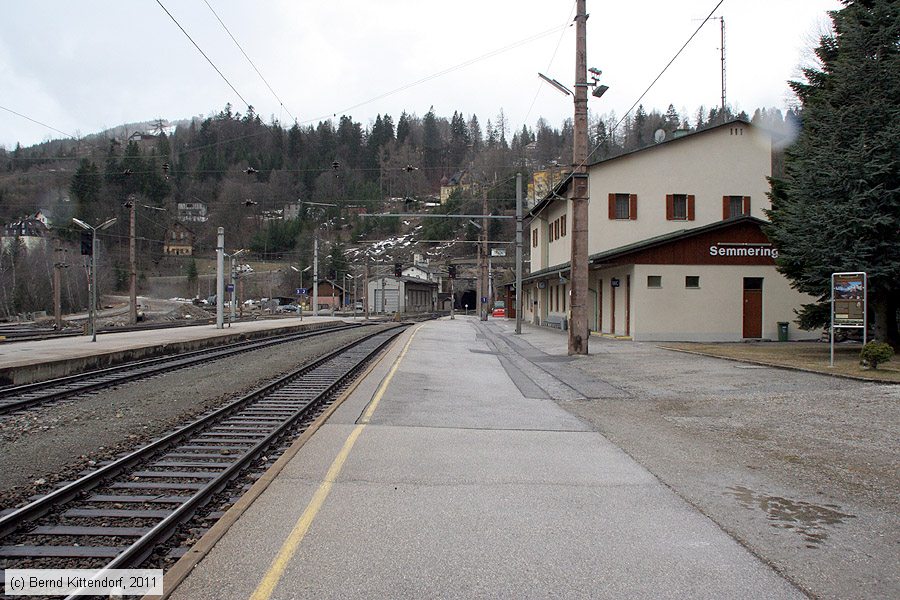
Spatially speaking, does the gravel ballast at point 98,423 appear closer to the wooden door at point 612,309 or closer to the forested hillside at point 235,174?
the forested hillside at point 235,174

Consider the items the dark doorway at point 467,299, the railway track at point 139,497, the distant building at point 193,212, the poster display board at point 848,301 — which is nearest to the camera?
the railway track at point 139,497

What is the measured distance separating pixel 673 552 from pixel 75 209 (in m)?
41.8

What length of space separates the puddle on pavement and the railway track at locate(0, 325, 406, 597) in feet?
16.1

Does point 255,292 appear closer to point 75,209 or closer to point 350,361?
point 75,209

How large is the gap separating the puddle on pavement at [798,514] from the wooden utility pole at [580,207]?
47.6 feet

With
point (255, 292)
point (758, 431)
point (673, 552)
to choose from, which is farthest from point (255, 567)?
point (255, 292)

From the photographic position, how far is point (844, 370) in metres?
14.8

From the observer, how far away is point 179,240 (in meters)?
49.2

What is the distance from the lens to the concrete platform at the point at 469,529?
397 centimetres

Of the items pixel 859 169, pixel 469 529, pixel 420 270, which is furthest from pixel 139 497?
pixel 420 270

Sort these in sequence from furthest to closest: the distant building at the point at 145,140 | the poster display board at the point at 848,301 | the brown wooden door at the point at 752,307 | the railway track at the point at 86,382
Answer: the distant building at the point at 145,140, the brown wooden door at the point at 752,307, the poster display board at the point at 848,301, the railway track at the point at 86,382

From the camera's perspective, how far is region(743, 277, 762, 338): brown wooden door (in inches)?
1102

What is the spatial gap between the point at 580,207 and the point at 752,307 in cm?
1199

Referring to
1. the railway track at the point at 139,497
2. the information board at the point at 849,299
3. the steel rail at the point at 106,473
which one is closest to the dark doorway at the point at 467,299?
the information board at the point at 849,299
